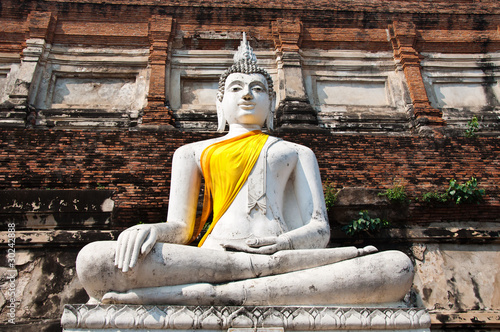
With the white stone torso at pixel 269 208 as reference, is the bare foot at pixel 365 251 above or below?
below

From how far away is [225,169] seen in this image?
4.21 metres

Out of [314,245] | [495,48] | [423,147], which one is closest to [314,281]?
[314,245]

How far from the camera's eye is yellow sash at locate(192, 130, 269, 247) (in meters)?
4.12

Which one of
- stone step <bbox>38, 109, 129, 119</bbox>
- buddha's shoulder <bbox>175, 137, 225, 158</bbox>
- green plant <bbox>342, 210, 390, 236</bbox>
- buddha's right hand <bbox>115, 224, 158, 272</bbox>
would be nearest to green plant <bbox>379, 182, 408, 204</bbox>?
green plant <bbox>342, 210, 390, 236</bbox>

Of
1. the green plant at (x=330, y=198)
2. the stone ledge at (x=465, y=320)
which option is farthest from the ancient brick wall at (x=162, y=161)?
the stone ledge at (x=465, y=320)

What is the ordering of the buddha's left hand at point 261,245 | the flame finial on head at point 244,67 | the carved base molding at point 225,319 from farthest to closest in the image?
the flame finial on head at point 244,67 < the buddha's left hand at point 261,245 < the carved base molding at point 225,319

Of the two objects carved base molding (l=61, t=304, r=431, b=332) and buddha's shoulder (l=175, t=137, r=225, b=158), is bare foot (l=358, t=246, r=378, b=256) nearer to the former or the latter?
carved base molding (l=61, t=304, r=431, b=332)

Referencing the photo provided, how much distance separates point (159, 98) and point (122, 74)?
1.39 meters

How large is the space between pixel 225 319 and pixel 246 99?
2459 millimetres

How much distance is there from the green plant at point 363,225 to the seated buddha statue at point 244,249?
1524 millimetres

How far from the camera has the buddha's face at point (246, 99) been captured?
467 centimetres

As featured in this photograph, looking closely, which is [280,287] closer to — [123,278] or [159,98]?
[123,278]

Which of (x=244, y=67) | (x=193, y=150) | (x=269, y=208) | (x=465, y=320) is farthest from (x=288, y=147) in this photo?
(x=465, y=320)

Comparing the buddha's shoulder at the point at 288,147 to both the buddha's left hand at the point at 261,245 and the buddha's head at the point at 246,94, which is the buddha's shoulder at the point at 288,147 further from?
the buddha's left hand at the point at 261,245
